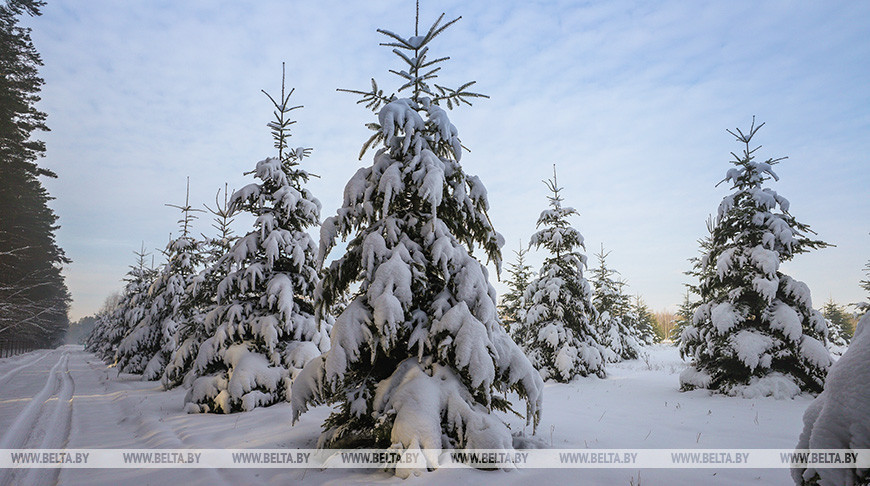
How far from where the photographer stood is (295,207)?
1070 centimetres

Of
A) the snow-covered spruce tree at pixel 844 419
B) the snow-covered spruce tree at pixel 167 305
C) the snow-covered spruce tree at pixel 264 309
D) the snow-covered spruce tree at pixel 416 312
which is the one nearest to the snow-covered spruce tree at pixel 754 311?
the snow-covered spruce tree at pixel 416 312

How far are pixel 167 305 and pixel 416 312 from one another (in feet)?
61.8

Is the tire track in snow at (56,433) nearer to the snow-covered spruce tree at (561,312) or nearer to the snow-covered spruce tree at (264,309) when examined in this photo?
the snow-covered spruce tree at (264,309)

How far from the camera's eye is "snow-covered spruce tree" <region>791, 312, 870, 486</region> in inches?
85.0

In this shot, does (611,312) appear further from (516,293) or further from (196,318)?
(196,318)

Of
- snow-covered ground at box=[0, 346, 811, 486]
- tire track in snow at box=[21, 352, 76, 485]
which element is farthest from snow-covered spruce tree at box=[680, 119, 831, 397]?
tire track in snow at box=[21, 352, 76, 485]

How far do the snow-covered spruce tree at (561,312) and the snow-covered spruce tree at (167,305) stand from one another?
52.8 feet

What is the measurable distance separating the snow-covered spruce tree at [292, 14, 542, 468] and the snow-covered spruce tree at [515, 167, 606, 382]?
1106 centimetres

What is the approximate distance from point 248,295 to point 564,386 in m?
11.2

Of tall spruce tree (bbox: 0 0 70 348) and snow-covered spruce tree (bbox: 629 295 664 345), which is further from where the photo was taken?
snow-covered spruce tree (bbox: 629 295 664 345)

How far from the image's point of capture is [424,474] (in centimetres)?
428

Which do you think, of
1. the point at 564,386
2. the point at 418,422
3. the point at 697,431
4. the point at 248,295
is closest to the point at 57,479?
the point at 418,422

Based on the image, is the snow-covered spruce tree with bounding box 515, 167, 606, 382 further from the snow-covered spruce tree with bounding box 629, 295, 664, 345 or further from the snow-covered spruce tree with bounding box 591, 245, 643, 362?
the snow-covered spruce tree with bounding box 629, 295, 664, 345

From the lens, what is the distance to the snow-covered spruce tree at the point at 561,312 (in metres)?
15.9
